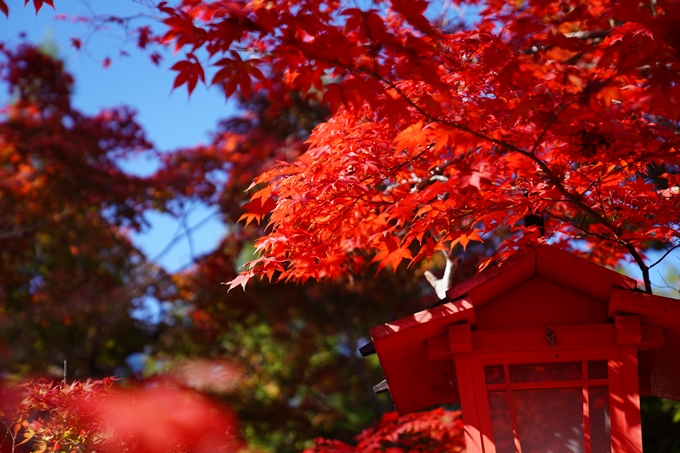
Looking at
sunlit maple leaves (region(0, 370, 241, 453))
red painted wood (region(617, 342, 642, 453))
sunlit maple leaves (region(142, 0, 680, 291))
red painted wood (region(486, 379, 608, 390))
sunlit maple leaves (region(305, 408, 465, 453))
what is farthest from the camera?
sunlit maple leaves (region(305, 408, 465, 453))

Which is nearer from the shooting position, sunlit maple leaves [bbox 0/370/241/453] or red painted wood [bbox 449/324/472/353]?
red painted wood [bbox 449/324/472/353]

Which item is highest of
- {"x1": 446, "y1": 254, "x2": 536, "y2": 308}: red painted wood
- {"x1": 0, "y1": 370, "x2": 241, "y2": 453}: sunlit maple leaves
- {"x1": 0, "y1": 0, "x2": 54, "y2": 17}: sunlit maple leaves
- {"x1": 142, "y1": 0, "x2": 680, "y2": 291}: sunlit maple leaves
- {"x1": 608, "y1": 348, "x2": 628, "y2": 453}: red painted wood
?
{"x1": 0, "y1": 0, "x2": 54, "y2": 17}: sunlit maple leaves

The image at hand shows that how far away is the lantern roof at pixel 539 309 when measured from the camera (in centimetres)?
333

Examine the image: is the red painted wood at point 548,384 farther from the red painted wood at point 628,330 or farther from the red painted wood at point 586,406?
the red painted wood at point 628,330

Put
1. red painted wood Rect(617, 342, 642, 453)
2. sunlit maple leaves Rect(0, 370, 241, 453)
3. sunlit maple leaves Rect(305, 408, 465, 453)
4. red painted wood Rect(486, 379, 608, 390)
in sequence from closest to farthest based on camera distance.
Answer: red painted wood Rect(617, 342, 642, 453)
red painted wood Rect(486, 379, 608, 390)
sunlit maple leaves Rect(0, 370, 241, 453)
sunlit maple leaves Rect(305, 408, 465, 453)

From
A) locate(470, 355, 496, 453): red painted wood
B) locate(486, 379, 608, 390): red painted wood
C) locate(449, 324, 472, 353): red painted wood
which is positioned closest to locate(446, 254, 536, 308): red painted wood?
locate(449, 324, 472, 353): red painted wood

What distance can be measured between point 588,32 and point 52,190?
896 centimetres

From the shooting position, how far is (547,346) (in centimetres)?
344

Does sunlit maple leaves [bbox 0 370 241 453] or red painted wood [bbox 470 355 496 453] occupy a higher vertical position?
sunlit maple leaves [bbox 0 370 241 453]

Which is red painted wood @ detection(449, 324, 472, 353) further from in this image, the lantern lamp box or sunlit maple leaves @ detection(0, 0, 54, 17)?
sunlit maple leaves @ detection(0, 0, 54, 17)

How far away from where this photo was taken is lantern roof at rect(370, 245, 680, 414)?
3328 mm

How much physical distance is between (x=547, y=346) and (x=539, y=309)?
22 cm

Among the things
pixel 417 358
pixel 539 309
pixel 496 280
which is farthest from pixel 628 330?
pixel 417 358

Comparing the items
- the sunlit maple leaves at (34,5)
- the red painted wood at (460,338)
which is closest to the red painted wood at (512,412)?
the red painted wood at (460,338)
